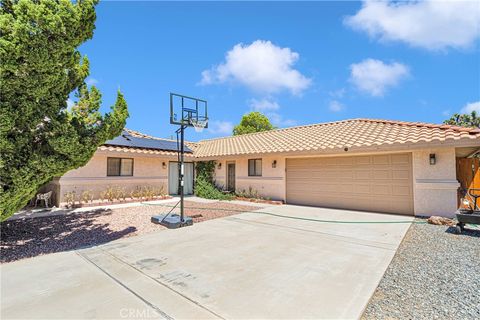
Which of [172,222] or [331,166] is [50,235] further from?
[331,166]

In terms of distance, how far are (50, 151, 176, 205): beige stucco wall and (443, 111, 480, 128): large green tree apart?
113ft

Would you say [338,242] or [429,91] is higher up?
[429,91]

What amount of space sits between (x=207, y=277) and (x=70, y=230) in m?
5.63

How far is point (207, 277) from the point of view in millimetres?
3967

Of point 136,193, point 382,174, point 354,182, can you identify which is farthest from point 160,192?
point 382,174

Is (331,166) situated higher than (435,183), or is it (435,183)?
(331,166)

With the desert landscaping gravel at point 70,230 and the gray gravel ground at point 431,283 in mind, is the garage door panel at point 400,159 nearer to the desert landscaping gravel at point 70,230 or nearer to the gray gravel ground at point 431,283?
the gray gravel ground at point 431,283

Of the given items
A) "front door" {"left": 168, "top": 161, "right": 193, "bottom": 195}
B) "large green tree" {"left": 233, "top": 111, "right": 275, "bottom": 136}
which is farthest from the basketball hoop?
"large green tree" {"left": 233, "top": 111, "right": 275, "bottom": 136}

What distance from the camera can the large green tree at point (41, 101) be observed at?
170 inches

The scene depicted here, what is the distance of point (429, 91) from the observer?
51.7 ft

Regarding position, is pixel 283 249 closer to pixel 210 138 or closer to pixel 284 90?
pixel 210 138

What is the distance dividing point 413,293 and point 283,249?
2.49 metres

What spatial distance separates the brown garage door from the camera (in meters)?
9.47

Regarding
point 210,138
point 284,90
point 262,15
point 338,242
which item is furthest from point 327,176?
point 284,90
